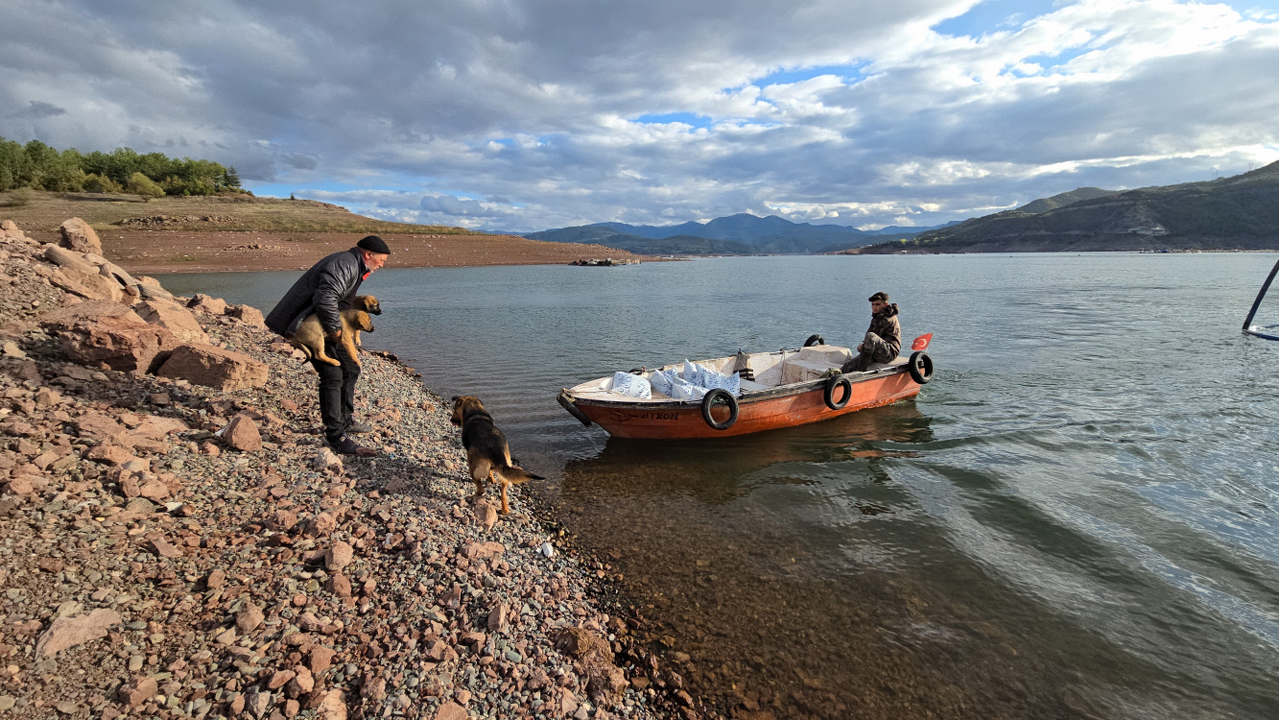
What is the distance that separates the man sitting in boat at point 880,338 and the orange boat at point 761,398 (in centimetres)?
22

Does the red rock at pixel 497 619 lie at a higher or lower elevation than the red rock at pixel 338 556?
lower

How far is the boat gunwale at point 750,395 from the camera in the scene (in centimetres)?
939

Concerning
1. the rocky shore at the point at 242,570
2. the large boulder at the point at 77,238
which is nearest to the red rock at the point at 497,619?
the rocky shore at the point at 242,570

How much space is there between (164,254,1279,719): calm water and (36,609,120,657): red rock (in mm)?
3857

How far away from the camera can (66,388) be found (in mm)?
6285

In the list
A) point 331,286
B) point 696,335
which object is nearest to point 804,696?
point 331,286

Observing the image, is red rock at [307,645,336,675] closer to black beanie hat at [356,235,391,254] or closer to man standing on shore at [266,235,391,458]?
man standing on shore at [266,235,391,458]

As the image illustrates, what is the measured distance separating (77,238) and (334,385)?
9912 mm

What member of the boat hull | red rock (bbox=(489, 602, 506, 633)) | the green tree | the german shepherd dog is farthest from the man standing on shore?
Answer: the green tree

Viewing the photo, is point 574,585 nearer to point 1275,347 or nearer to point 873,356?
point 873,356

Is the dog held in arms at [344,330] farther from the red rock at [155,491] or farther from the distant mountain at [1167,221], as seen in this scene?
the distant mountain at [1167,221]

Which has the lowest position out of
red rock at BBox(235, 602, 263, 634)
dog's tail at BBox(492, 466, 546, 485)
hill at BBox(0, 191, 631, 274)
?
red rock at BBox(235, 602, 263, 634)

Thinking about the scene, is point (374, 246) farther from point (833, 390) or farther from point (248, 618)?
point (833, 390)

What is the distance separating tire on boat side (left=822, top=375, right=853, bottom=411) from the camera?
36.1ft
